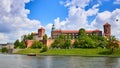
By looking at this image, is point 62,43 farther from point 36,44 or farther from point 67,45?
point 36,44

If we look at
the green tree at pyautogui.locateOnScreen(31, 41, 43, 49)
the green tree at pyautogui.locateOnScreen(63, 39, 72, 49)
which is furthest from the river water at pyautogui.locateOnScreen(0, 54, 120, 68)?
the green tree at pyautogui.locateOnScreen(31, 41, 43, 49)

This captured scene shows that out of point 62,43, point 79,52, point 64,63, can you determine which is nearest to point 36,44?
point 62,43

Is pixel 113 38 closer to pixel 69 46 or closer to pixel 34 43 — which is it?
pixel 69 46

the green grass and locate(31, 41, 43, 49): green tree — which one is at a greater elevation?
locate(31, 41, 43, 49): green tree

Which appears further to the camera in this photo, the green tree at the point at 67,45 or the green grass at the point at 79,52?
the green tree at the point at 67,45

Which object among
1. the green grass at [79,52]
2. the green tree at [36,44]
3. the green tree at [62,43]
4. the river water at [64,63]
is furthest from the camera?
the green tree at [36,44]

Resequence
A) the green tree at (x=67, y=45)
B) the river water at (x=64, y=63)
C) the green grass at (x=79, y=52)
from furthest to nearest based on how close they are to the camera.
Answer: the green tree at (x=67, y=45) < the green grass at (x=79, y=52) < the river water at (x=64, y=63)

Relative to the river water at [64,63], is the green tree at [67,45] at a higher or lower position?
higher

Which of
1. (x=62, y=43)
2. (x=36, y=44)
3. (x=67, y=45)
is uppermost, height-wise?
(x=62, y=43)

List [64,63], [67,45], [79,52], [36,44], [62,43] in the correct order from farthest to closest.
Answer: [36,44] → [62,43] → [67,45] → [79,52] → [64,63]

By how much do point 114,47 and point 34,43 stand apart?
66.6 m

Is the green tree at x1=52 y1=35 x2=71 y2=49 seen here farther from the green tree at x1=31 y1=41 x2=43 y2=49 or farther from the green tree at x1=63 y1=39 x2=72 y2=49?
the green tree at x1=31 y1=41 x2=43 y2=49

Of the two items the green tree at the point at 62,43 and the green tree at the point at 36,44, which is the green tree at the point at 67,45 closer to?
the green tree at the point at 62,43

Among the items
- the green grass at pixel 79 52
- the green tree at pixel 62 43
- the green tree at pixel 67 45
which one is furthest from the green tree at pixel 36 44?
the green grass at pixel 79 52
